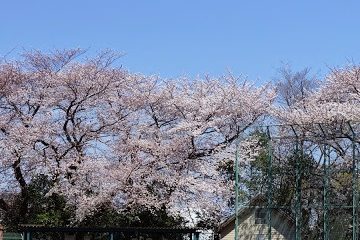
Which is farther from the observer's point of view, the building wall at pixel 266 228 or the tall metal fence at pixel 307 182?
→ the building wall at pixel 266 228

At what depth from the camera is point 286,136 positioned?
23.4m

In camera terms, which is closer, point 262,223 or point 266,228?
point 262,223

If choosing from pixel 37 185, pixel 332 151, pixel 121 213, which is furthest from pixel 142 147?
pixel 332 151

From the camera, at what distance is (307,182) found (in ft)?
78.1

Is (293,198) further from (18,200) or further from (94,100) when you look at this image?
(18,200)

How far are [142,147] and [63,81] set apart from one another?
3489 millimetres

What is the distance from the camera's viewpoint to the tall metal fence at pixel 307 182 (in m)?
22.3

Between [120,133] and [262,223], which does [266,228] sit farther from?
[120,133]

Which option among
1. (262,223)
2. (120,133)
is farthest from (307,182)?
(120,133)

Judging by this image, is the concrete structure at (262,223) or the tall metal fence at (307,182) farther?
the concrete structure at (262,223)

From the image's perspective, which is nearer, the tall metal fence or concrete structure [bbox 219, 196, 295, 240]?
the tall metal fence

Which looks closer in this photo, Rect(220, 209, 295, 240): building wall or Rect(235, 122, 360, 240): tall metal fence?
Rect(235, 122, 360, 240): tall metal fence

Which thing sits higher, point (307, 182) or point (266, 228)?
point (307, 182)

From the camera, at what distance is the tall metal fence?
22281 mm
